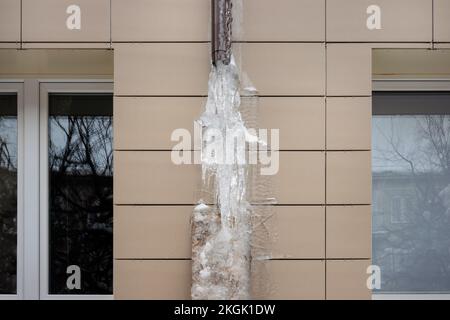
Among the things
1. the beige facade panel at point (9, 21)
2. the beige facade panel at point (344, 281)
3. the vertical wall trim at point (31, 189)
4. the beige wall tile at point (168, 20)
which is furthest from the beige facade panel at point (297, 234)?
the beige facade panel at point (9, 21)

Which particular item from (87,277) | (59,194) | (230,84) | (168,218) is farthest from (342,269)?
(59,194)

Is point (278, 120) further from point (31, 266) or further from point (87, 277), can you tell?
point (31, 266)

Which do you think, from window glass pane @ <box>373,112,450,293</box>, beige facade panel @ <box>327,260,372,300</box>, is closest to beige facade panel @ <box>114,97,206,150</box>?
beige facade panel @ <box>327,260,372,300</box>

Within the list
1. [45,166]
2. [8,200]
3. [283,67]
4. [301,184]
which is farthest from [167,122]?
[8,200]

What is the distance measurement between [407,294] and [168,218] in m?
2.09

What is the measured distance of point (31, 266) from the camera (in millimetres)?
3650

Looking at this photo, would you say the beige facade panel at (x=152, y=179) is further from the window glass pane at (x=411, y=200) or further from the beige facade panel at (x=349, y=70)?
the window glass pane at (x=411, y=200)

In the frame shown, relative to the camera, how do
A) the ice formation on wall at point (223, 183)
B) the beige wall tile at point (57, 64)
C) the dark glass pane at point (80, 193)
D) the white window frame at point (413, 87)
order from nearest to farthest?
the ice formation on wall at point (223, 183) → the beige wall tile at point (57, 64) → the white window frame at point (413, 87) → the dark glass pane at point (80, 193)

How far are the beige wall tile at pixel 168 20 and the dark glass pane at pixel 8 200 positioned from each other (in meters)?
1.29

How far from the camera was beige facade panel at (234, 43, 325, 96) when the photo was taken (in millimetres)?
3123

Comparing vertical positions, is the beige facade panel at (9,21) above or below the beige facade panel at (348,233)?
above

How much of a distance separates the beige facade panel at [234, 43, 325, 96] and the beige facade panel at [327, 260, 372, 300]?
1216mm

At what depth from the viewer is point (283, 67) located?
10.3ft

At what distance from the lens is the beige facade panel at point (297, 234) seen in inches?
122
